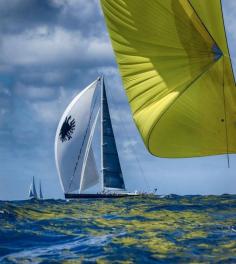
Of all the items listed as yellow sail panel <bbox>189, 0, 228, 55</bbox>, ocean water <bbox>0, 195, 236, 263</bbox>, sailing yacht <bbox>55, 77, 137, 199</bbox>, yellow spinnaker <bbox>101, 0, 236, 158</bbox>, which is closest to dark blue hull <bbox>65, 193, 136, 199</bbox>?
sailing yacht <bbox>55, 77, 137, 199</bbox>

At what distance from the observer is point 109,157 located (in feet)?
163

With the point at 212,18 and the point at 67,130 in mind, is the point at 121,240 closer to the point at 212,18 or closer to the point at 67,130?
the point at 212,18

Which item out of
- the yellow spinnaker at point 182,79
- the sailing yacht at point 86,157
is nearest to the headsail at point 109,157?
the sailing yacht at point 86,157

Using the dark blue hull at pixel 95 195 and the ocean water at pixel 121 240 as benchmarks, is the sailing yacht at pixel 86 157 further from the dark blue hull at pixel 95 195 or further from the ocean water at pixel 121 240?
the ocean water at pixel 121 240

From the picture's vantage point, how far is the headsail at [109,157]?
49188 millimetres

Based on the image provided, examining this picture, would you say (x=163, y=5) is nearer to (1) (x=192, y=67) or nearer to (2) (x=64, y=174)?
(1) (x=192, y=67)

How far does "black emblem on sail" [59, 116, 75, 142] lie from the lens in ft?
151

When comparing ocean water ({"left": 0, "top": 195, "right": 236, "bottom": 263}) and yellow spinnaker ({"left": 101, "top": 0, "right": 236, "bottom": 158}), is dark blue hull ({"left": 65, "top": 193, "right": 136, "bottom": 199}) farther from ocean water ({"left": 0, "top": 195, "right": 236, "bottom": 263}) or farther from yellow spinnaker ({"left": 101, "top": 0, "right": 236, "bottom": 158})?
ocean water ({"left": 0, "top": 195, "right": 236, "bottom": 263})

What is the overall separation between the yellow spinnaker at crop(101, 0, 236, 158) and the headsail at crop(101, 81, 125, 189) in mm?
32027

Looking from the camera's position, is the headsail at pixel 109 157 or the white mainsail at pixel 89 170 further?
the white mainsail at pixel 89 170

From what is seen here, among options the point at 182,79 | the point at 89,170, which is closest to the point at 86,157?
the point at 89,170

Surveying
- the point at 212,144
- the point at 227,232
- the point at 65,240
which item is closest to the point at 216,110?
the point at 212,144

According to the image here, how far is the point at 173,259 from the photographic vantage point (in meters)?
8.47

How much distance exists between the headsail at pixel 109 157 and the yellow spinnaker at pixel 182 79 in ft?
105
